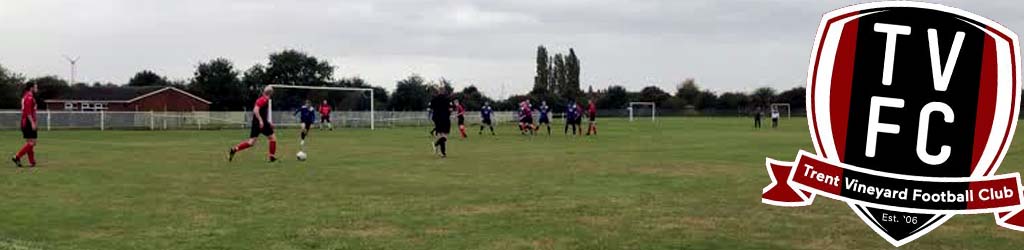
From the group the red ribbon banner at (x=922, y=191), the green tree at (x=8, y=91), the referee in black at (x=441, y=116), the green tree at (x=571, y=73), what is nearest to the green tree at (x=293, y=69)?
the green tree at (x=8, y=91)

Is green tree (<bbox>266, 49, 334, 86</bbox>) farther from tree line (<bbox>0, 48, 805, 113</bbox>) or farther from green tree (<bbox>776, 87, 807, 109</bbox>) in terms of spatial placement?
green tree (<bbox>776, 87, 807, 109</bbox>)

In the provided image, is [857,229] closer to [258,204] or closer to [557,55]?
[258,204]

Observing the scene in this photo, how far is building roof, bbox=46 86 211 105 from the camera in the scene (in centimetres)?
8875

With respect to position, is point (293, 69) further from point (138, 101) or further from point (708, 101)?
point (708, 101)

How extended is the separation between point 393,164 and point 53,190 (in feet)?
22.4

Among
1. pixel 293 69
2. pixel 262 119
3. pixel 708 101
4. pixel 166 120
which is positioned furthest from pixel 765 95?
pixel 262 119

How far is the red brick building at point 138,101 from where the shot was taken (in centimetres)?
8744

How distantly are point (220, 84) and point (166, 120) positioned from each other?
44558 millimetres

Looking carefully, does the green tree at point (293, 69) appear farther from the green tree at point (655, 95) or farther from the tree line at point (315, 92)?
the green tree at point (655, 95)

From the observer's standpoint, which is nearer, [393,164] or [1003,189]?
[1003,189]

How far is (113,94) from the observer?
91062mm

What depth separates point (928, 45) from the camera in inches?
153

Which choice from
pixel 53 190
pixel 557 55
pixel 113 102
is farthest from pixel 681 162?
pixel 557 55

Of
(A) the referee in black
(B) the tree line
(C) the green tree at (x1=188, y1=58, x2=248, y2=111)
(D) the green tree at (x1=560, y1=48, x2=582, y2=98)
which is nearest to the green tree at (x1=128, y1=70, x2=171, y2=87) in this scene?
(B) the tree line
